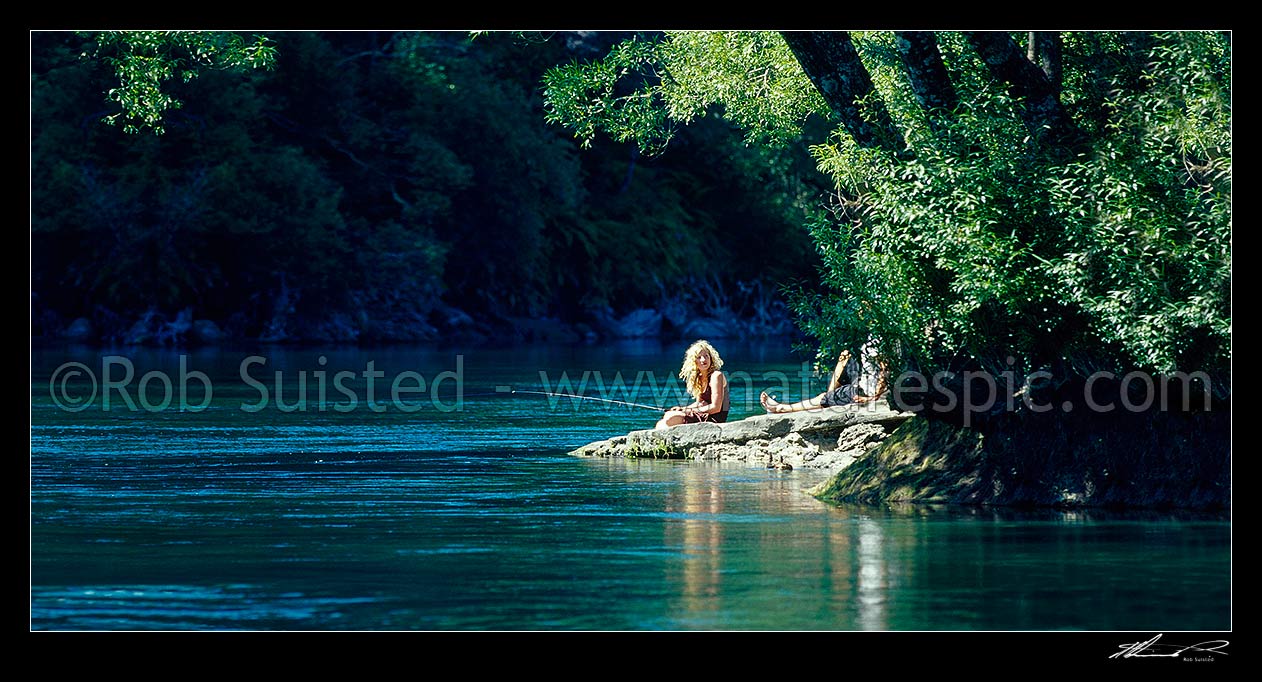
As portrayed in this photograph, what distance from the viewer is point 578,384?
111ft

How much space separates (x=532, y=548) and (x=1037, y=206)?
15.4 feet

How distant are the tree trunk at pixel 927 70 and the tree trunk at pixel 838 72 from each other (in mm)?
436

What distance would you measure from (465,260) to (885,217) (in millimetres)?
50154

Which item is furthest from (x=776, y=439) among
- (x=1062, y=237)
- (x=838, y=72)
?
(x=1062, y=237)

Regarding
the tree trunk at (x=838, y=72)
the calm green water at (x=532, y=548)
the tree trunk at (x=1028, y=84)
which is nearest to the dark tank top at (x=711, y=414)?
the calm green water at (x=532, y=548)

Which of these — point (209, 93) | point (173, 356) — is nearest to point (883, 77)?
point (173, 356)

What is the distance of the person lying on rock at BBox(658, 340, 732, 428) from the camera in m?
19.6

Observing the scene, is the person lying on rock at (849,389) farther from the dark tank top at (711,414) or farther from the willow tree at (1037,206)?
the willow tree at (1037,206)

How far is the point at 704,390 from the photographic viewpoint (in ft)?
65.4

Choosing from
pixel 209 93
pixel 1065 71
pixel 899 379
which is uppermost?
pixel 209 93

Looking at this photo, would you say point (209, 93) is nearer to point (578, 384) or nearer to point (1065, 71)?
point (578, 384)
